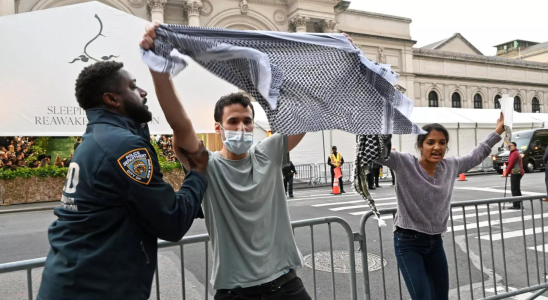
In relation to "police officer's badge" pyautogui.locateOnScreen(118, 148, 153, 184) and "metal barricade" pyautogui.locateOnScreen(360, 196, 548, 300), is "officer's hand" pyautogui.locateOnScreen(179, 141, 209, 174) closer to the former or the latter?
"police officer's badge" pyautogui.locateOnScreen(118, 148, 153, 184)

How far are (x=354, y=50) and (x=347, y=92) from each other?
0.24 m

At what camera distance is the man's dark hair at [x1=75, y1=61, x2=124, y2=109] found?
5.53ft

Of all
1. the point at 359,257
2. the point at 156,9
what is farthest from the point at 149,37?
the point at 156,9

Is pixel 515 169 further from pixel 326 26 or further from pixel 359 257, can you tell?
pixel 326 26

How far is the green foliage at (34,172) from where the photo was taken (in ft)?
46.9

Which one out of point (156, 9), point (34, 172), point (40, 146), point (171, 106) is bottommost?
point (34, 172)

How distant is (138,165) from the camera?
1.56m

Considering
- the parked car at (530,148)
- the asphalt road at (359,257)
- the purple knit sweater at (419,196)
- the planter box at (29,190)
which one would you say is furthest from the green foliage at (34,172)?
the parked car at (530,148)

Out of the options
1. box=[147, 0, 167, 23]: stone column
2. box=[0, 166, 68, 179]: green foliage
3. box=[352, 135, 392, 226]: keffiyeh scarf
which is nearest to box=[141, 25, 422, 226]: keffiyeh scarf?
box=[352, 135, 392, 226]: keffiyeh scarf

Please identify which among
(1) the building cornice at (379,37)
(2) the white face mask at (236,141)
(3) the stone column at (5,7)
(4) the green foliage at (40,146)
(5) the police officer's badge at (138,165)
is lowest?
(5) the police officer's badge at (138,165)

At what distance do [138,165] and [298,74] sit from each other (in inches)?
38.4

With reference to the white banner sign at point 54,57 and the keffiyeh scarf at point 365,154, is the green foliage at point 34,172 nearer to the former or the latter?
the white banner sign at point 54,57

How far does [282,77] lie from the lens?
6.45 ft

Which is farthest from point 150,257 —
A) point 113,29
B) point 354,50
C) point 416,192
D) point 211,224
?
point 113,29
